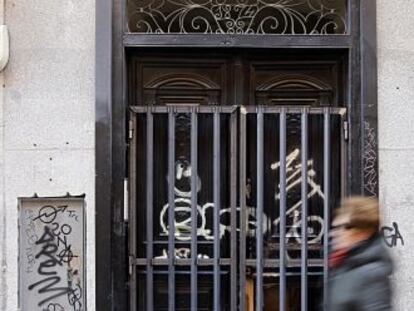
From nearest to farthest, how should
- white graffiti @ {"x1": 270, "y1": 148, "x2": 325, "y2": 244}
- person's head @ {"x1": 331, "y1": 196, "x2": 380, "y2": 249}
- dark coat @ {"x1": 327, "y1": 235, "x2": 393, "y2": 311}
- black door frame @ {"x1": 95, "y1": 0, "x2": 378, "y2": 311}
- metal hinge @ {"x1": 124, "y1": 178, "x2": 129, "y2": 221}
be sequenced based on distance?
dark coat @ {"x1": 327, "y1": 235, "x2": 393, "y2": 311} → person's head @ {"x1": 331, "y1": 196, "x2": 380, "y2": 249} → black door frame @ {"x1": 95, "y1": 0, "x2": 378, "y2": 311} → metal hinge @ {"x1": 124, "y1": 178, "x2": 129, "y2": 221} → white graffiti @ {"x1": 270, "y1": 148, "x2": 325, "y2": 244}

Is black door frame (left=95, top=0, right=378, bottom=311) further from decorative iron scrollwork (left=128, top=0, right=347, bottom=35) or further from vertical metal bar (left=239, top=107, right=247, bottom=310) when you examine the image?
vertical metal bar (left=239, top=107, right=247, bottom=310)

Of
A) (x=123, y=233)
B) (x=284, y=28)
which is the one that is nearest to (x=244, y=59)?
(x=284, y=28)

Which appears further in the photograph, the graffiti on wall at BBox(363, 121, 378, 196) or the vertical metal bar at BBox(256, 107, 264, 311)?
the vertical metal bar at BBox(256, 107, 264, 311)

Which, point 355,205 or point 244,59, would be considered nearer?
point 355,205

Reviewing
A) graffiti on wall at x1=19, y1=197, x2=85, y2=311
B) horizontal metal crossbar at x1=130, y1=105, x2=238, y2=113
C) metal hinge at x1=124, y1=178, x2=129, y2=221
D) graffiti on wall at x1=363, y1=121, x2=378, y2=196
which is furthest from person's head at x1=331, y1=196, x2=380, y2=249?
graffiti on wall at x1=19, y1=197, x2=85, y2=311

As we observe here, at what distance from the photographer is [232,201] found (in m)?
6.26

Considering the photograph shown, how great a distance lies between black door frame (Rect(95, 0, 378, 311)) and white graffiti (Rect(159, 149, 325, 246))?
328 mm

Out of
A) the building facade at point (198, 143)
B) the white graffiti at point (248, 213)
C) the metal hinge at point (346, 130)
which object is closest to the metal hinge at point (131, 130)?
the building facade at point (198, 143)

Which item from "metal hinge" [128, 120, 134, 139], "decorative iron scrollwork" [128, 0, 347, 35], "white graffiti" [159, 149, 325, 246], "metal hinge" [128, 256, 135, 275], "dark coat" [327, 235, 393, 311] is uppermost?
"decorative iron scrollwork" [128, 0, 347, 35]

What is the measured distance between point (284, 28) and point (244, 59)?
0.39 m

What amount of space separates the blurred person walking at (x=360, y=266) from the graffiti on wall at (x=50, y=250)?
2298 mm

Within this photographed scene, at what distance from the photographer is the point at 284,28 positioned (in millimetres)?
6309

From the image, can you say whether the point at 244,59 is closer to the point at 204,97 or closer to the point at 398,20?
the point at 204,97

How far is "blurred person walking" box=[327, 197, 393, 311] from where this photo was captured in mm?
4238
